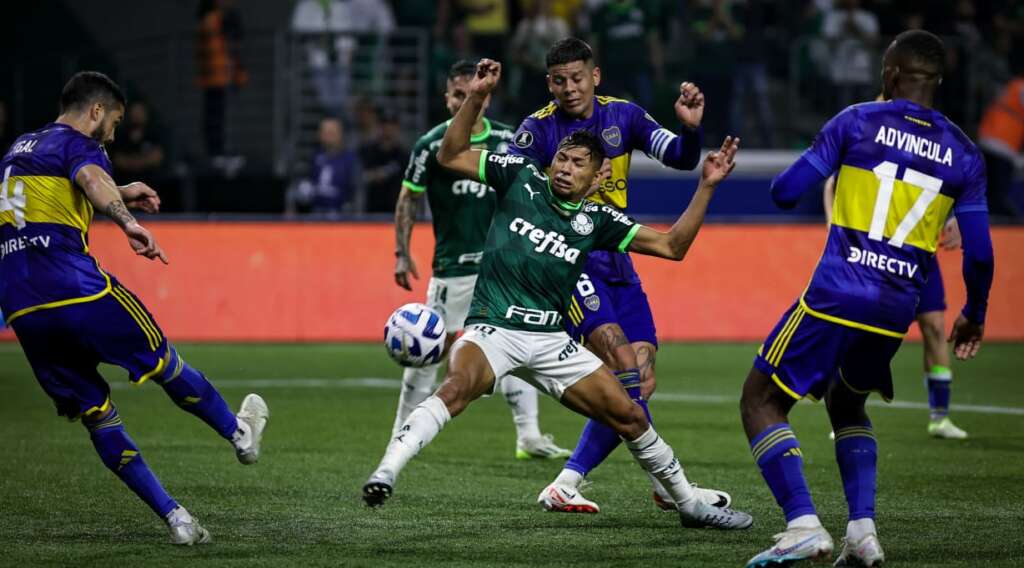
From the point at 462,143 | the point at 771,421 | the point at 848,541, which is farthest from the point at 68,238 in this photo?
the point at 848,541

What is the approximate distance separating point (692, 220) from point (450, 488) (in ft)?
8.39

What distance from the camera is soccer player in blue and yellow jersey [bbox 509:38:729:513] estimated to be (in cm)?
812

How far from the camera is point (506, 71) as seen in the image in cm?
2192

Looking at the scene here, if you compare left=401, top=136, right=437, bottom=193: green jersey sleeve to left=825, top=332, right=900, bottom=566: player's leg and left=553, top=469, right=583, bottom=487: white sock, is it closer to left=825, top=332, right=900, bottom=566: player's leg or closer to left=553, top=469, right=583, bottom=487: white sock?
left=553, top=469, right=583, bottom=487: white sock

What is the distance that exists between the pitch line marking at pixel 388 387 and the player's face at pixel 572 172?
20.1ft

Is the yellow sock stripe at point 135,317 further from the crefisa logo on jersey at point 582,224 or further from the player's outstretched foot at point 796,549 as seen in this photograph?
the player's outstretched foot at point 796,549

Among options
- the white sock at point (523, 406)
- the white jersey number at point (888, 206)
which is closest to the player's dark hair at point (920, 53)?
the white jersey number at point (888, 206)

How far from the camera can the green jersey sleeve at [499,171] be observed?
7.49 m

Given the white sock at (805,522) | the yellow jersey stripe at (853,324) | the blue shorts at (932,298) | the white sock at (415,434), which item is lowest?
the blue shorts at (932,298)

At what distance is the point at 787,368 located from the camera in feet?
21.5

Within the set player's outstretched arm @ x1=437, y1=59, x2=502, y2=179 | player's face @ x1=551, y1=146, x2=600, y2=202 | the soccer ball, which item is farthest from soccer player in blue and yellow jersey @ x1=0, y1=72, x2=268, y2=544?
player's face @ x1=551, y1=146, x2=600, y2=202

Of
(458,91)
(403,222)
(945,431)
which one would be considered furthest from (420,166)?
(945,431)

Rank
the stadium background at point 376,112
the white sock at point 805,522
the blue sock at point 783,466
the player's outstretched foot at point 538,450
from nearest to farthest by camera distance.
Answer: the white sock at point 805,522 < the blue sock at point 783,466 < the player's outstretched foot at point 538,450 < the stadium background at point 376,112

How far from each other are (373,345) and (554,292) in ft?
37.0
